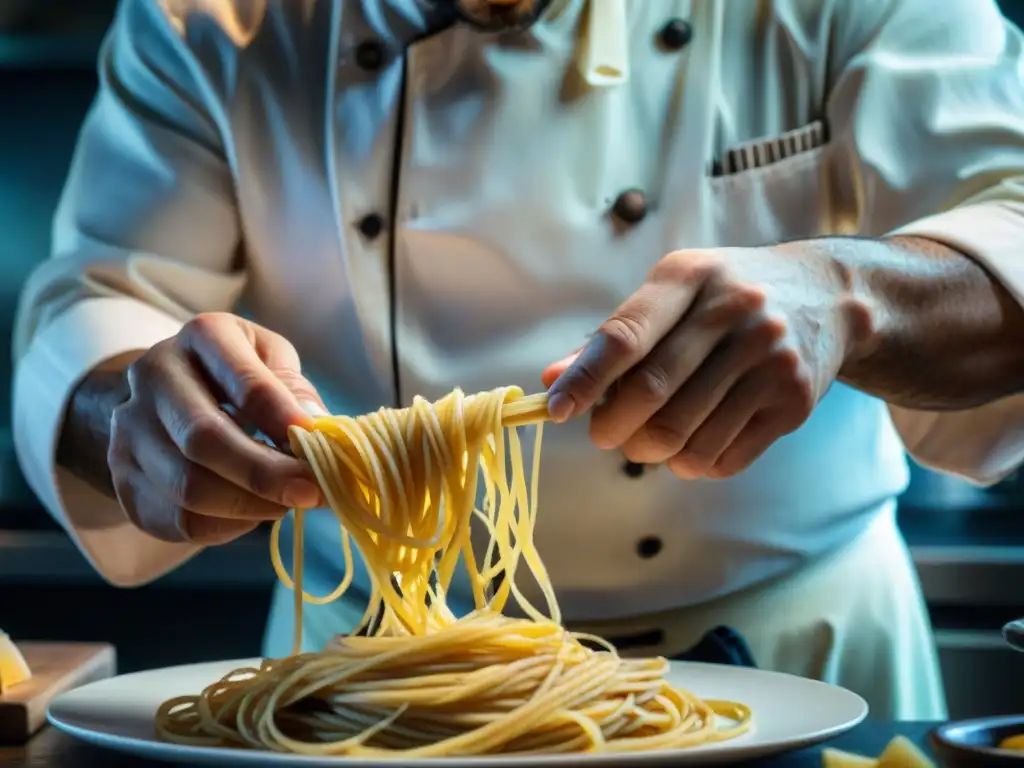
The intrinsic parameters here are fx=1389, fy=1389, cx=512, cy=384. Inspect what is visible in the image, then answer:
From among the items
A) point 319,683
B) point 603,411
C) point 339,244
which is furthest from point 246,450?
point 339,244

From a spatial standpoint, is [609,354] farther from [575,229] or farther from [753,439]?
[575,229]

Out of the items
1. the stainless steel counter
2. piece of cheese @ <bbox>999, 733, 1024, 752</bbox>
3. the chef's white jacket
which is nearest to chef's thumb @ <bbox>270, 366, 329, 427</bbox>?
the chef's white jacket

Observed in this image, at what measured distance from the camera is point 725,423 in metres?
1.47

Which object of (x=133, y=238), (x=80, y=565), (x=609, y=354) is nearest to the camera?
(x=609, y=354)

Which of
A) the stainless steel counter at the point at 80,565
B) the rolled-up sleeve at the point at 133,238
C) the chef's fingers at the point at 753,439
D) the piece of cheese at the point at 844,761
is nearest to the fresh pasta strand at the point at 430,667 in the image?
the piece of cheese at the point at 844,761

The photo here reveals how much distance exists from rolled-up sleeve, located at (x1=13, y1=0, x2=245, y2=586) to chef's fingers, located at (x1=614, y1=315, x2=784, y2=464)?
807mm

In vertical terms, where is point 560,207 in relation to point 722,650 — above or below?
above

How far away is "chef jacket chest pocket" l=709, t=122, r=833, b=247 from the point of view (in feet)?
6.50

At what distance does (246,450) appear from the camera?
1.41 metres

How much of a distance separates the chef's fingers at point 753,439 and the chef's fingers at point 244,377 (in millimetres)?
459

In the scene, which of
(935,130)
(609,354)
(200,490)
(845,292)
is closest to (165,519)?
(200,490)

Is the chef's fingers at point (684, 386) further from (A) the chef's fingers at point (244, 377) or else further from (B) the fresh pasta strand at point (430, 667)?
(A) the chef's fingers at point (244, 377)

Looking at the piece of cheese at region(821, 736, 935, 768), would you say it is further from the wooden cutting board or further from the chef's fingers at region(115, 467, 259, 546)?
the wooden cutting board

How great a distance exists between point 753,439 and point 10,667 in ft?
3.13
